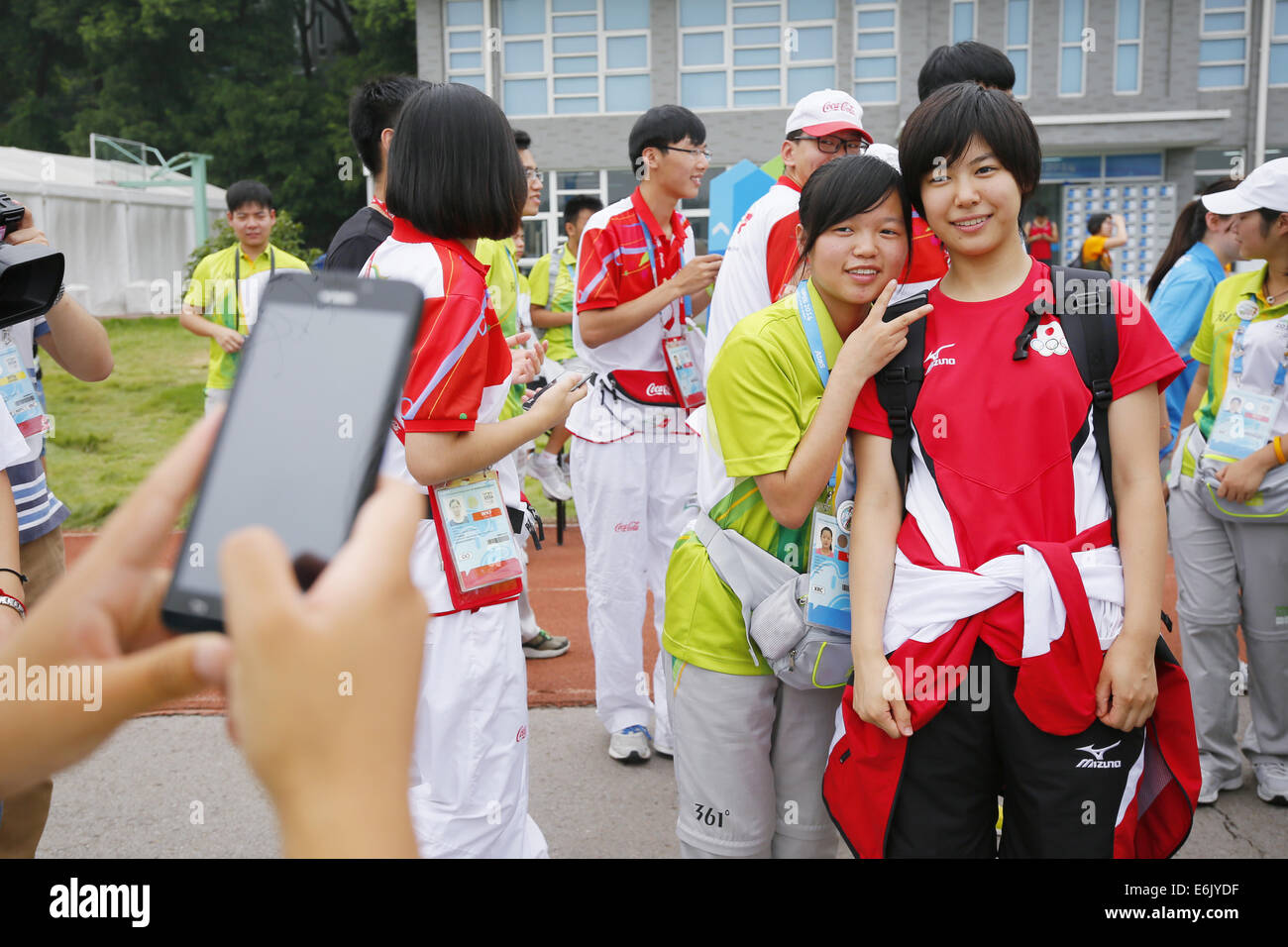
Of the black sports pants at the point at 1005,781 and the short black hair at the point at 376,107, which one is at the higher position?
the short black hair at the point at 376,107

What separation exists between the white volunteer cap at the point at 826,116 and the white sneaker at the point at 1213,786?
2.52 metres

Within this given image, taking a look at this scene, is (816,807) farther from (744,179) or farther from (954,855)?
(744,179)

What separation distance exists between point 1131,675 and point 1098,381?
22.2 inches

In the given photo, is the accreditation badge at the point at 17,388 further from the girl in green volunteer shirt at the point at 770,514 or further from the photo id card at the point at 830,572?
the photo id card at the point at 830,572

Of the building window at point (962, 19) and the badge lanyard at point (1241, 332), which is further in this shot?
the building window at point (962, 19)

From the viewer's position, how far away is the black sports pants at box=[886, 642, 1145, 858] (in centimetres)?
213

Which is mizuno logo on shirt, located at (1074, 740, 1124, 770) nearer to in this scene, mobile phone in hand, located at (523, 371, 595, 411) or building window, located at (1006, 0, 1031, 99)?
mobile phone in hand, located at (523, 371, 595, 411)

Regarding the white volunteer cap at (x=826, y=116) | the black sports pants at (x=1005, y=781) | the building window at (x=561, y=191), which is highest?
the building window at (x=561, y=191)

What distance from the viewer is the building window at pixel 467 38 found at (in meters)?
24.2

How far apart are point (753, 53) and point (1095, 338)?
23.0 meters

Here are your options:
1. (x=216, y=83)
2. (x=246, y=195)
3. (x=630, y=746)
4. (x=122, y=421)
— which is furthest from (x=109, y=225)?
(x=630, y=746)

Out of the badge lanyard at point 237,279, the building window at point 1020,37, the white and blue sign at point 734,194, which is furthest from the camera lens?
the building window at point 1020,37

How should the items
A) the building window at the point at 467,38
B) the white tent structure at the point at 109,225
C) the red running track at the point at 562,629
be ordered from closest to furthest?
the red running track at the point at 562,629, the white tent structure at the point at 109,225, the building window at the point at 467,38

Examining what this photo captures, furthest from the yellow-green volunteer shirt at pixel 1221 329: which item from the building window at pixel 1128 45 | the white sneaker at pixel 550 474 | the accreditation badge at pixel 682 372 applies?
the building window at pixel 1128 45
